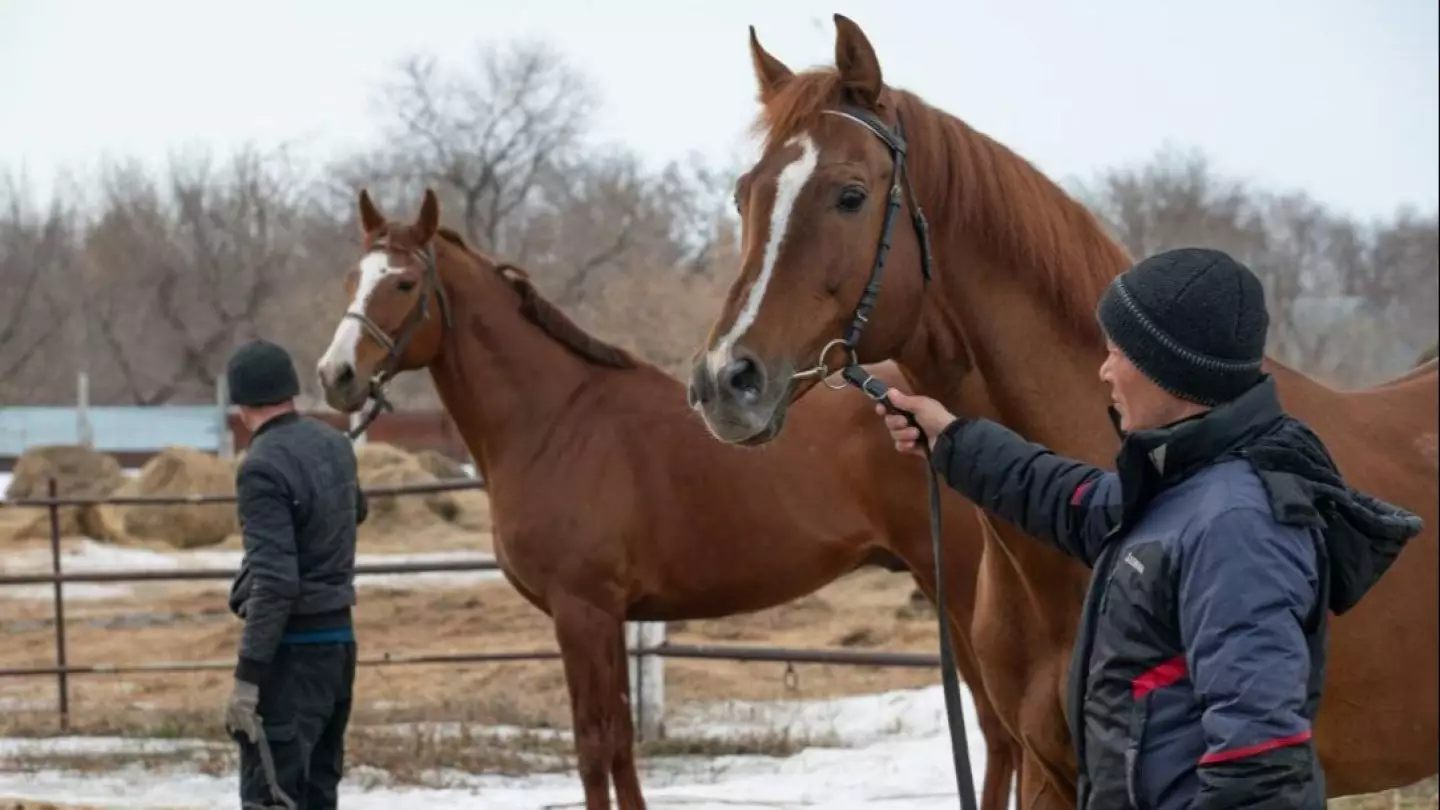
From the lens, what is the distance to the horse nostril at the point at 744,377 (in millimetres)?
2182

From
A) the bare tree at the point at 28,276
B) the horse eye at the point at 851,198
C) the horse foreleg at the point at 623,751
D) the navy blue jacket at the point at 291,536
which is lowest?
the horse foreleg at the point at 623,751

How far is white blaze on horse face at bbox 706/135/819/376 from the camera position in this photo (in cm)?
221

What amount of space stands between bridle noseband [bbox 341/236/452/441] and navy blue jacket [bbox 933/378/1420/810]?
3864 mm

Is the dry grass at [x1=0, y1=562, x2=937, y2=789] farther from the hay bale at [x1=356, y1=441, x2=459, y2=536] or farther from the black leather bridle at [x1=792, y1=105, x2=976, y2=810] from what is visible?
the black leather bridle at [x1=792, y1=105, x2=976, y2=810]

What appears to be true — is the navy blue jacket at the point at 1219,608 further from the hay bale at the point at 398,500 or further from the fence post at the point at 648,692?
the hay bale at the point at 398,500

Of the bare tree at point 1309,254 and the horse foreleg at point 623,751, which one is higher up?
the bare tree at point 1309,254

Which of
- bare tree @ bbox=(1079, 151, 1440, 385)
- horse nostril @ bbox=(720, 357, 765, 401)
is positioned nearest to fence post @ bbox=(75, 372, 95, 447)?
bare tree @ bbox=(1079, 151, 1440, 385)

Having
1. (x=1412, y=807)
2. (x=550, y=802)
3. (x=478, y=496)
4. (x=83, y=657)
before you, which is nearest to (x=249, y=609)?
(x=550, y=802)

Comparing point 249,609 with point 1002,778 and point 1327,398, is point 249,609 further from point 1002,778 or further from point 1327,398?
point 1327,398

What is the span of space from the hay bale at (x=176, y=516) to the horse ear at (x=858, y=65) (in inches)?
604

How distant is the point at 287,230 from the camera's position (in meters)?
30.2

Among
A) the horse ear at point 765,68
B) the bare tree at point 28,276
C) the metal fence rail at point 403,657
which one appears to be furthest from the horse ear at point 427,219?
the bare tree at point 28,276

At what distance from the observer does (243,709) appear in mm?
4078

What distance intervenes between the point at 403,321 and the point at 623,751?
1.85 meters
